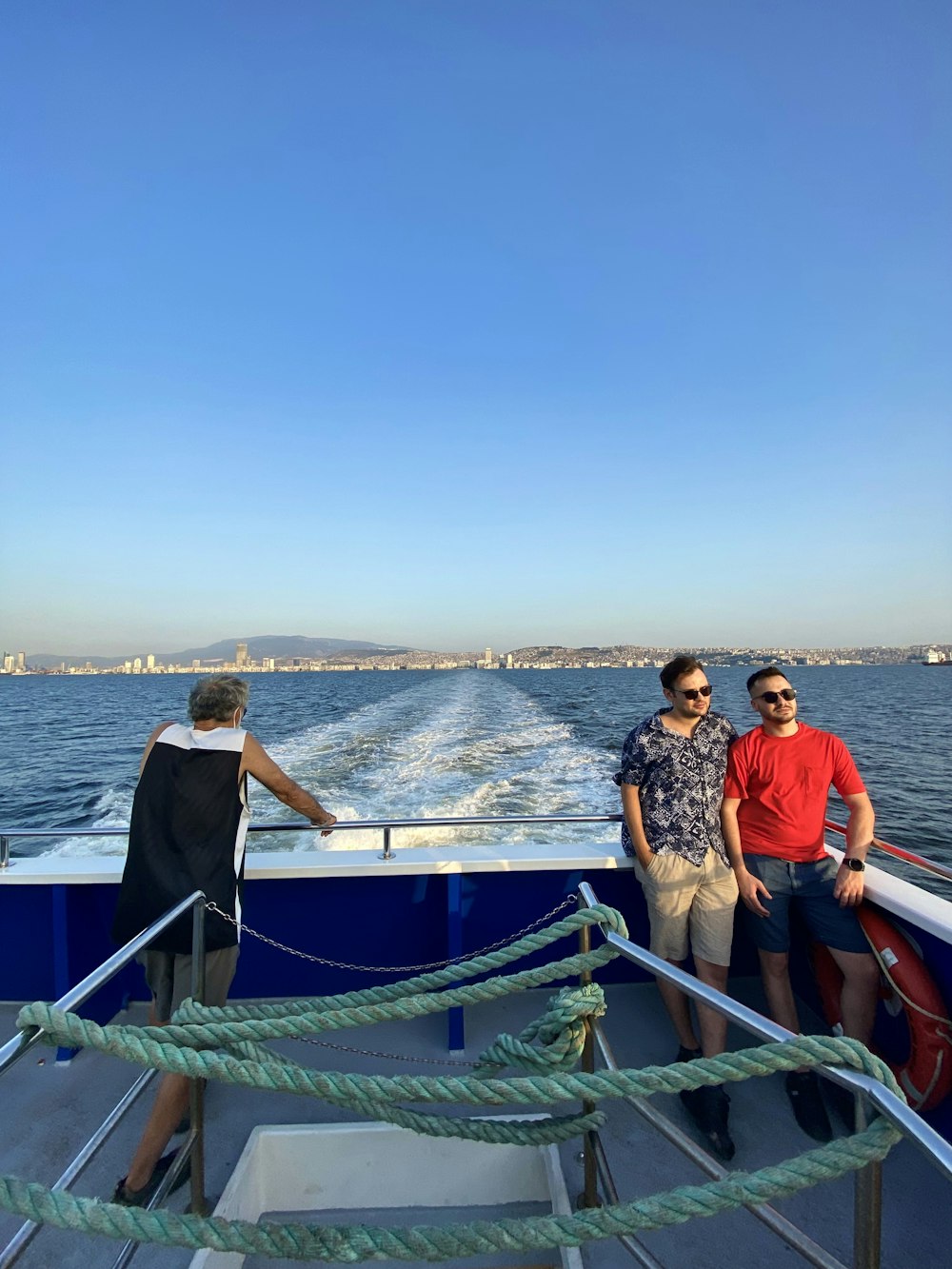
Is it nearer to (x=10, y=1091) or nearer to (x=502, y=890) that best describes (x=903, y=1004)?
(x=502, y=890)

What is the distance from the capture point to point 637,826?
2.29 m

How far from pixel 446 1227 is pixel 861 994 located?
1.82m

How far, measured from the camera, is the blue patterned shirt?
2.27 meters

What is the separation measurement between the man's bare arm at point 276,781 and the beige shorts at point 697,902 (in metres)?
1.20

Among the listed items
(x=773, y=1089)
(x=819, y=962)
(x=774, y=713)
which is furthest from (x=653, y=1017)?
(x=774, y=713)

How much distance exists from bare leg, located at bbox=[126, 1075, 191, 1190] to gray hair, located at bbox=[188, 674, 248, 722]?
96cm

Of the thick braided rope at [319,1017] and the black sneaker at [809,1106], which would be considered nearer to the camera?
the thick braided rope at [319,1017]

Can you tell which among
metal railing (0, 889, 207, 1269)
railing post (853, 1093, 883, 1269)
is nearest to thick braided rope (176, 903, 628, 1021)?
metal railing (0, 889, 207, 1269)

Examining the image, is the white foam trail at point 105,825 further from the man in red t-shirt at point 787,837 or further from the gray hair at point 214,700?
the man in red t-shirt at point 787,837

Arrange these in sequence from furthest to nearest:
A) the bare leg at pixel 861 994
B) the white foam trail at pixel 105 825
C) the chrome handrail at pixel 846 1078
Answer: the white foam trail at pixel 105 825, the bare leg at pixel 861 994, the chrome handrail at pixel 846 1078

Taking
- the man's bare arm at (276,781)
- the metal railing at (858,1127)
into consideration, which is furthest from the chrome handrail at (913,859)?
the man's bare arm at (276,781)

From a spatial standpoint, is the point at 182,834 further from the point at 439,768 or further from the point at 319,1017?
the point at 439,768

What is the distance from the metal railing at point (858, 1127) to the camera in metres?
0.82

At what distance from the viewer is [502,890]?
2.75 metres
